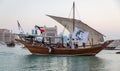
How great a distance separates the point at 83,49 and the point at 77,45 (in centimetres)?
123

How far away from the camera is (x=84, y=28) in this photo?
50.7 meters

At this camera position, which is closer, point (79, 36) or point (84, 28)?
point (79, 36)

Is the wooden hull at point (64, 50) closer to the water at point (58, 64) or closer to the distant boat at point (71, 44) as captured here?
the distant boat at point (71, 44)

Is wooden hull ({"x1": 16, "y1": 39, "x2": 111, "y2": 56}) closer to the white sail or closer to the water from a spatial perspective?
the white sail

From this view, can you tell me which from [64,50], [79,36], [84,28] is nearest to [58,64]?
[64,50]

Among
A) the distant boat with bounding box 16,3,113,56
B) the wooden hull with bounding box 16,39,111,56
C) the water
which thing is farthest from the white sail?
the water

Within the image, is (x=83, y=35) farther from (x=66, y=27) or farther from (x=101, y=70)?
(x=101, y=70)

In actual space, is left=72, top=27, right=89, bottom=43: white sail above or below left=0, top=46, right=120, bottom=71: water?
above

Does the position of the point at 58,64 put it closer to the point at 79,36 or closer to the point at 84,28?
the point at 79,36

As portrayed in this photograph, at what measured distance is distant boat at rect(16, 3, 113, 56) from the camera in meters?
47.6

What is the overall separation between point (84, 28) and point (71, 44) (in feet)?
14.0

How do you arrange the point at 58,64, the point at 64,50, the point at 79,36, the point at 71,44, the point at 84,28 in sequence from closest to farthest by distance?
1. the point at 58,64
2. the point at 64,50
3. the point at 79,36
4. the point at 71,44
5. the point at 84,28

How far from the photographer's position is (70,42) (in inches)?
1907

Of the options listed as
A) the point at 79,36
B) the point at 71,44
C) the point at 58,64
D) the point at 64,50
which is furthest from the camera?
the point at 71,44
